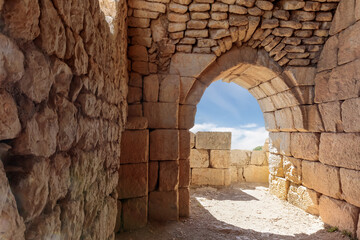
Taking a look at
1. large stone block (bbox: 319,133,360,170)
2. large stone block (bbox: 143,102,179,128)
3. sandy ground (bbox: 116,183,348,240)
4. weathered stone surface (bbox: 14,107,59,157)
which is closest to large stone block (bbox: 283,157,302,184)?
sandy ground (bbox: 116,183,348,240)

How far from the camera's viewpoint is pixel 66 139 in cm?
131

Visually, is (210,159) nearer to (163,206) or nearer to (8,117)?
(163,206)

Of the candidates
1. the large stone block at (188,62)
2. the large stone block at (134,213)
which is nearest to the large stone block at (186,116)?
the large stone block at (188,62)

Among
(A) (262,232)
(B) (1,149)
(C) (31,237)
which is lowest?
(A) (262,232)

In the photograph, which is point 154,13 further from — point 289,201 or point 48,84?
point 289,201

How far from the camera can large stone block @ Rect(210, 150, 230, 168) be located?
7.72 metres

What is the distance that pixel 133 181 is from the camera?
4.10 m

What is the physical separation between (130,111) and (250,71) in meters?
2.79

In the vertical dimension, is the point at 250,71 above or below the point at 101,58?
above

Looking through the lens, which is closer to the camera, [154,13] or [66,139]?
[66,139]

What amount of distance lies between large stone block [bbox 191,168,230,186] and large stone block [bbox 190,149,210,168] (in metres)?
0.15

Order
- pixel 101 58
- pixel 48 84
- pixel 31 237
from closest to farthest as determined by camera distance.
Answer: pixel 31 237, pixel 48 84, pixel 101 58

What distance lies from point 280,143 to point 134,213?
379 cm

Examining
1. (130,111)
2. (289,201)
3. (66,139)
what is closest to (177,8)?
(130,111)
